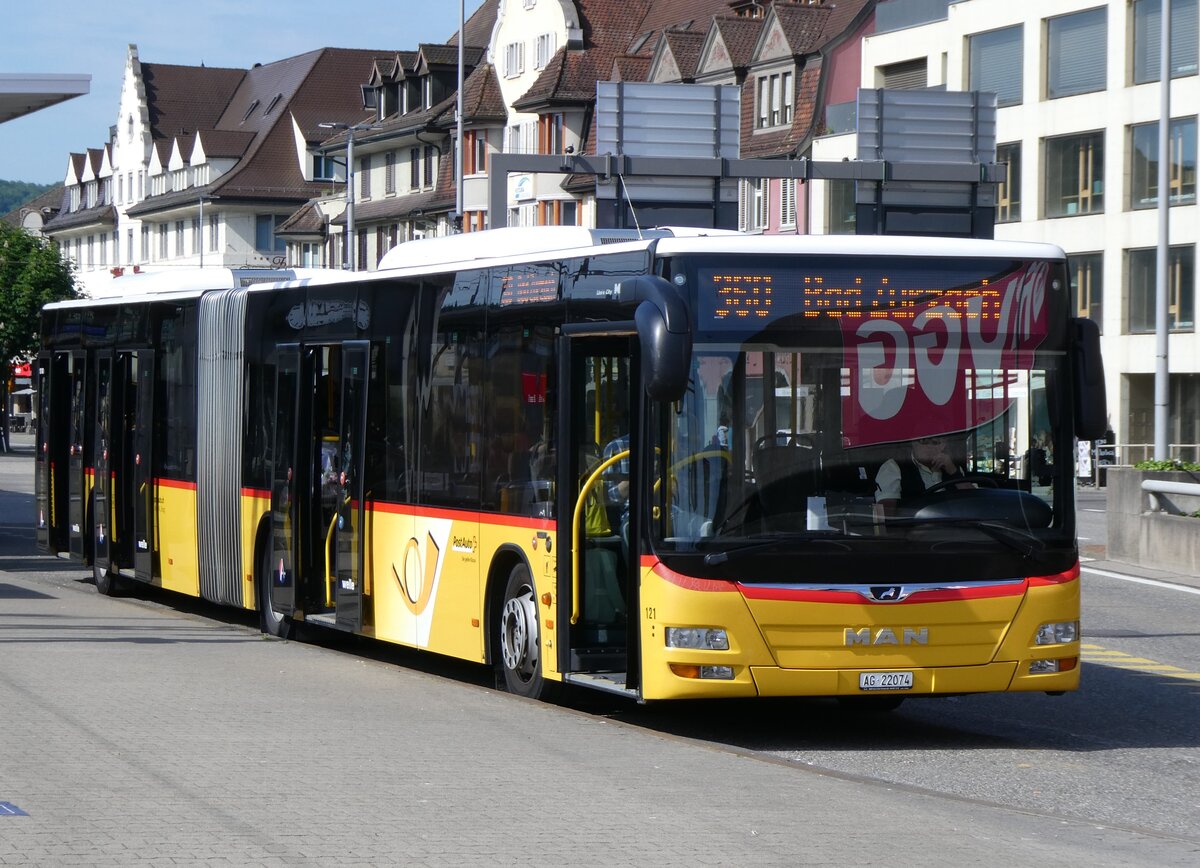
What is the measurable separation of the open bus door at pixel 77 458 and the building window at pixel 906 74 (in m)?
39.8

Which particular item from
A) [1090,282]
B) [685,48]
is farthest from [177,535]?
[685,48]

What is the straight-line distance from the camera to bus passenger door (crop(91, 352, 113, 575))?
21156 millimetres

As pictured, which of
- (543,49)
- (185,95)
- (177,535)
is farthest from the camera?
(185,95)

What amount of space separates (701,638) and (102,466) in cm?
1162

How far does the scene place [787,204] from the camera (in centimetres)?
6262

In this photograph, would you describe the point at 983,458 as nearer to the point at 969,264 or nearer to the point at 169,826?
the point at 969,264

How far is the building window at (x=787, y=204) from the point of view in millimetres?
61812

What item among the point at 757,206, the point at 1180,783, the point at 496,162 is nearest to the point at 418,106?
the point at 757,206

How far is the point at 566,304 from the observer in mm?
12211

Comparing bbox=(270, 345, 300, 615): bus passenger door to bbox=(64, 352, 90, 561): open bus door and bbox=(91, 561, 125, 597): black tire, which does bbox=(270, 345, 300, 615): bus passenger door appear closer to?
bbox=(91, 561, 125, 597): black tire

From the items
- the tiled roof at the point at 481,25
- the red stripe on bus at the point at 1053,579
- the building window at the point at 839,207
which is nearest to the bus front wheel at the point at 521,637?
the red stripe on bus at the point at 1053,579

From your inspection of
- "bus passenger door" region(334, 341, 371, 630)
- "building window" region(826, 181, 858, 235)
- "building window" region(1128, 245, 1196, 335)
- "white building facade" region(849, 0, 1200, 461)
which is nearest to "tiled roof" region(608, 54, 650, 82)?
"building window" region(826, 181, 858, 235)

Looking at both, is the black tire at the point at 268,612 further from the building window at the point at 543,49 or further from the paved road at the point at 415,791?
the building window at the point at 543,49

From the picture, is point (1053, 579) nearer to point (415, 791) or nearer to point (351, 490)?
point (415, 791)
